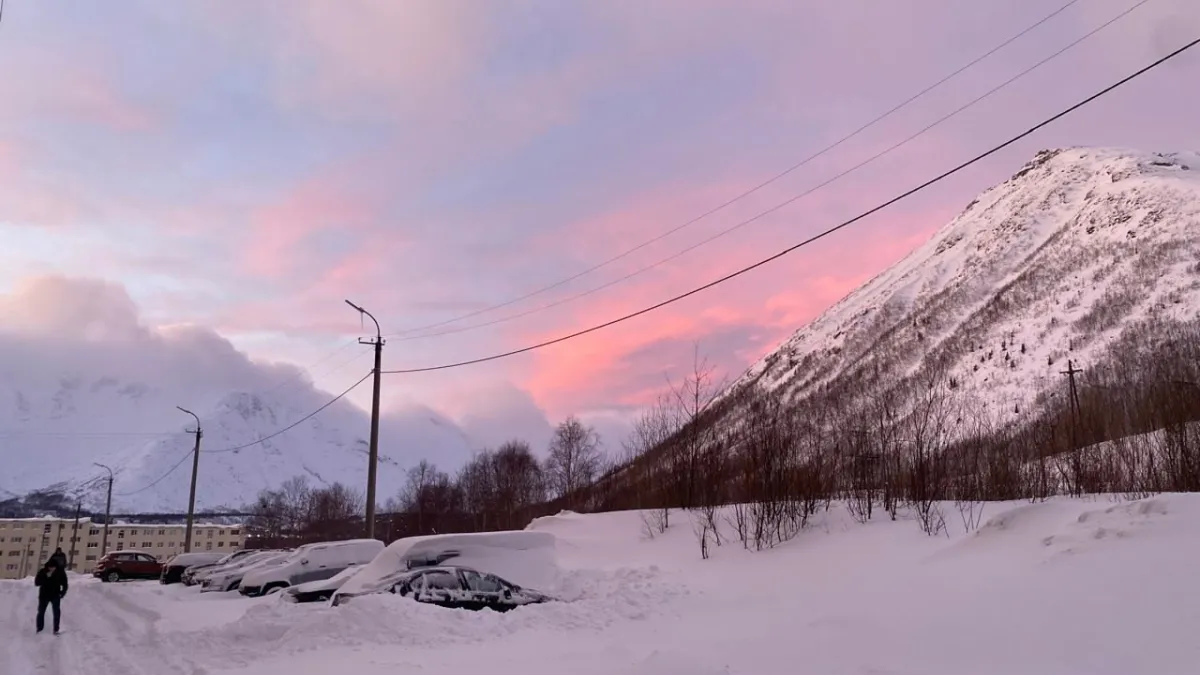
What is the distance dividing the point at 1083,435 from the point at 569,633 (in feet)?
46.2

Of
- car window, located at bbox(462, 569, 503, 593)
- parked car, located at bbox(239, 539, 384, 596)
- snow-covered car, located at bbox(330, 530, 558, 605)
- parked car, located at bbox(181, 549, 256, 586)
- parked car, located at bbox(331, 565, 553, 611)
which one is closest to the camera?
parked car, located at bbox(331, 565, 553, 611)

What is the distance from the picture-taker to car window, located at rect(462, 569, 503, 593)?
1561 centimetres

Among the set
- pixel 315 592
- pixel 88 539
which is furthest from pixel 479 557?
pixel 88 539

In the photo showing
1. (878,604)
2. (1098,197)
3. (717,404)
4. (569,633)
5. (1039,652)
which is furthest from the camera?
(1098,197)

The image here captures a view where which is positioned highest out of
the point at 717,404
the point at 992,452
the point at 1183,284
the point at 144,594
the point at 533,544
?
the point at 1183,284

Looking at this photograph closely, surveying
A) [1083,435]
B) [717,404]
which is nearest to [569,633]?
[717,404]

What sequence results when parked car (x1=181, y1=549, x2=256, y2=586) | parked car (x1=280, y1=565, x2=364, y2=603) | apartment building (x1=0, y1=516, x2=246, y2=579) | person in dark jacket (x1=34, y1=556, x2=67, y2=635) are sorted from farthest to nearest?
apartment building (x1=0, y1=516, x2=246, y2=579) → parked car (x1=181, y1=549, x2=256, y2=586) → parked car (x1=280, y1=565, x2=364, y2=603) → person in dark jacket (x1=34, y1=556, x2=67, y2=635)

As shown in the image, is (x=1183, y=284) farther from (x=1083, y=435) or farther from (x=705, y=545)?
(x=705, y=545)

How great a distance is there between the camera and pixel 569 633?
1264cm

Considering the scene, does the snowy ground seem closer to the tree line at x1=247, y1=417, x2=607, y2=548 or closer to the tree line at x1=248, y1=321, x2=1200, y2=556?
the tree line at x1=248, y1=321, x2=1200, y2=556

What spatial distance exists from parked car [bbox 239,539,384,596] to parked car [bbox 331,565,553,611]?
8.44 m

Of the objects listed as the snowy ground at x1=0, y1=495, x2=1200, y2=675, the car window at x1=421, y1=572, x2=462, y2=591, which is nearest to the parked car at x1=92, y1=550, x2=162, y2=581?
the snowy ground at x1=0, y1=495, x2=1200, y2=675

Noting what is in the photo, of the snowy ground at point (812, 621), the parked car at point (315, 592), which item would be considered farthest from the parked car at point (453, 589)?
the parked car at point (315, 592)

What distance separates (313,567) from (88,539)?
12355cm
